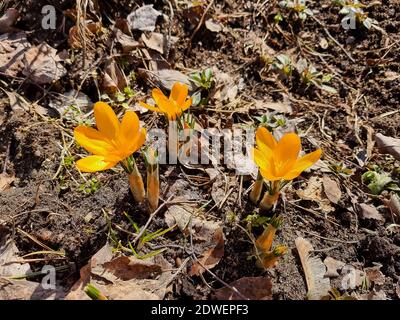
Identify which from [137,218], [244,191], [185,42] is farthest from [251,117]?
[137,218]

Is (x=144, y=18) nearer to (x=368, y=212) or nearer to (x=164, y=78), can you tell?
(x=164, y=78)

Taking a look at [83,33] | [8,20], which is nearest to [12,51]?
[8,20]

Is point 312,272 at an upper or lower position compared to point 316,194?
lower

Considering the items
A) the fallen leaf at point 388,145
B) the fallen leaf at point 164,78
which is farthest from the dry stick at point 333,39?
the fallen leaf at point 164,78

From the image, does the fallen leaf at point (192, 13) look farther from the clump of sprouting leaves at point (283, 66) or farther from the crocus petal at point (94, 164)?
the crocus petal at point (94, 164)
